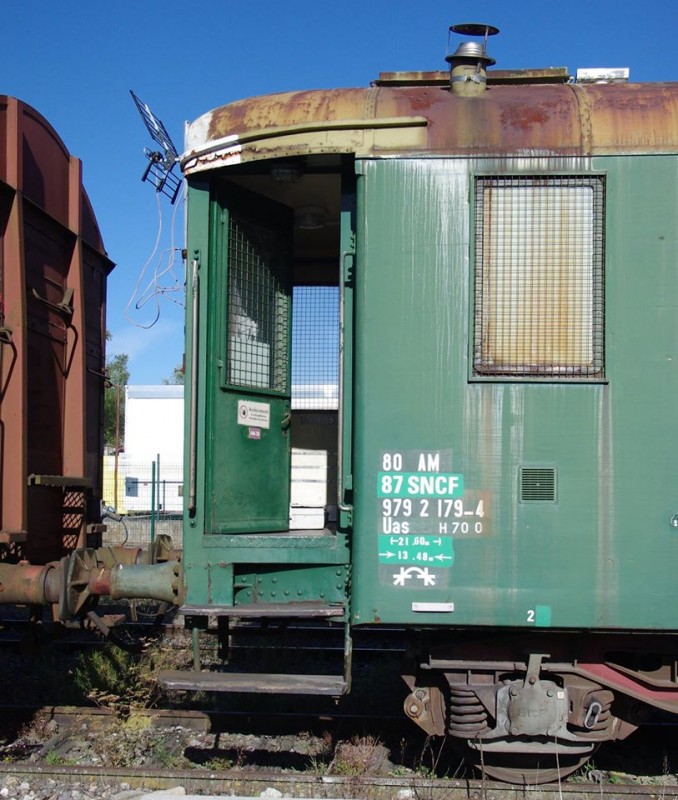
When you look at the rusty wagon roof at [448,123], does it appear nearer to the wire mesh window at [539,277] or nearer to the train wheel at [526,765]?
the wire mesh window at [539,277]

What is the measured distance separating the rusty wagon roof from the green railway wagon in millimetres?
13

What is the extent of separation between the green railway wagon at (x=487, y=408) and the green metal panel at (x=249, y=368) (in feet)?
0.24

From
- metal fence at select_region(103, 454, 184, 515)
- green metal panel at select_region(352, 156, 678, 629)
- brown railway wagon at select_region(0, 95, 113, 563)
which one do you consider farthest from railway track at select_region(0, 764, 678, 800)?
metal fence at select_region(103, 454, 184, 515)

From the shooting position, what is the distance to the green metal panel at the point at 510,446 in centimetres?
397

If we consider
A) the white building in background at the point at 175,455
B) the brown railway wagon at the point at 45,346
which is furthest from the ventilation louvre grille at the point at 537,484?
the brown railway wagon at the point at 45,346

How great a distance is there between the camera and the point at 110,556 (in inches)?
207

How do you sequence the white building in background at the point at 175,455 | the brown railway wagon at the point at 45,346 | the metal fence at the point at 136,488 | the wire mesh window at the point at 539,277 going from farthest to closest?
the metal fence at the point at 136,488 < the white building in background at the point at 175,455 < the brown railway wagon at the point at 45,346 < the wire mesh window at the point at 539,277

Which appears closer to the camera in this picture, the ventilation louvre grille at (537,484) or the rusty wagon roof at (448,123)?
the ventilation louvre grille at (537,484)

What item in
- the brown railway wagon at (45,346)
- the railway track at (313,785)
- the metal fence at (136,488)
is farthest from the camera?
the metal fence at (136,488)

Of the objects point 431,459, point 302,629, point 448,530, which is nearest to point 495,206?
point 431,459

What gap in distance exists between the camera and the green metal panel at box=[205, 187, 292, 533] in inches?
185

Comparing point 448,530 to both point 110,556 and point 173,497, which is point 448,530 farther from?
point 173,497

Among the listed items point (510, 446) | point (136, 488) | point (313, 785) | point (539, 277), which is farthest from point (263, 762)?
point (136, 488)

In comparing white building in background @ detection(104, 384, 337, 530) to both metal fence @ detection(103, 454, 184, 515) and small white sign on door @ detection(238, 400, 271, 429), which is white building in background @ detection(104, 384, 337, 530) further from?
small white sign on door @ detection(238, 400, 271, 429)
